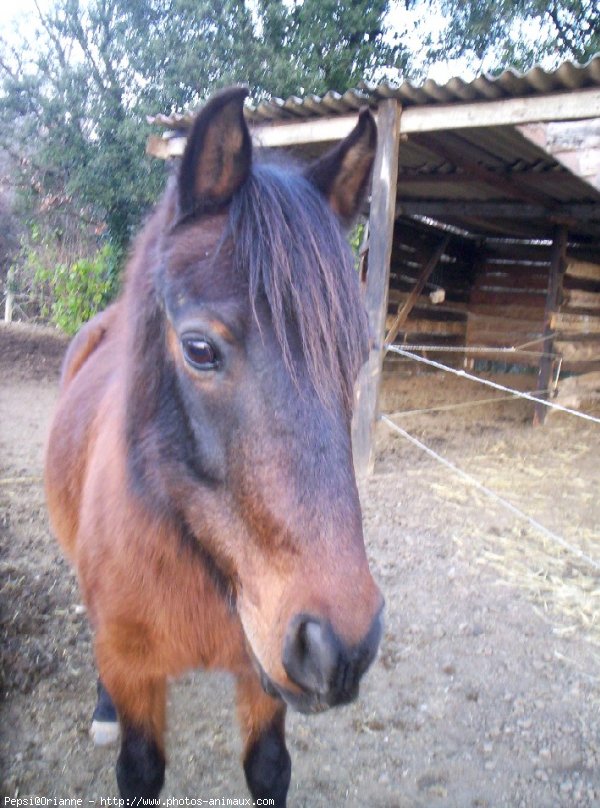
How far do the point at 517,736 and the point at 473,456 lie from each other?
183 inches

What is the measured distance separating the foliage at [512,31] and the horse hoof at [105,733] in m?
17.7

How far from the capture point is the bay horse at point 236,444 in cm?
125

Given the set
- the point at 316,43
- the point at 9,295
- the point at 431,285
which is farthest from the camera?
the point at 9,295

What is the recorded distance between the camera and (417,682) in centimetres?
310

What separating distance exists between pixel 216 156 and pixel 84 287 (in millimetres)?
11716

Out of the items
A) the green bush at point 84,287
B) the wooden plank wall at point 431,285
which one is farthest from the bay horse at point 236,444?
the green bush at point 84,287

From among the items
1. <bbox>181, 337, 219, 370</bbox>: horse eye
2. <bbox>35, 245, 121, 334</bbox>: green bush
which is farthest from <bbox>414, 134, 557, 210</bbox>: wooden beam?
<bbox>35, 245, 121, 334</bbox>: green bush

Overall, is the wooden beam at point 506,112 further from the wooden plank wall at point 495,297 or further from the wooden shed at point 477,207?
the wooden plank wall at point 495,297

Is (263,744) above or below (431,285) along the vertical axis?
below

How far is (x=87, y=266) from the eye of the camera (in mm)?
12375

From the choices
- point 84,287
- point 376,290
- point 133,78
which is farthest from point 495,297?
point 133,78

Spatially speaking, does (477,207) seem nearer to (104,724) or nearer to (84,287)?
(84,287)

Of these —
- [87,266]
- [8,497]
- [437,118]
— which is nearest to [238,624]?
[8,497]

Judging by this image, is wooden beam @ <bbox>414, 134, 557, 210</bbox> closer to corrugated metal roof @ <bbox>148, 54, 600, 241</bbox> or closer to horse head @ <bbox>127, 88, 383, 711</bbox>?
corrugated metal roof @ <bbox>148, 54, 600, 241</bbox>
